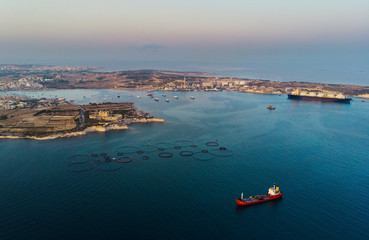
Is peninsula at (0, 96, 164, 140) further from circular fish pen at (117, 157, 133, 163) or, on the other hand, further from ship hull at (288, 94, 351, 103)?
ship hull at (288, 94, 351, 103)

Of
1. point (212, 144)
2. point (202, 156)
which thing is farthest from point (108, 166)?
point (212, 144)

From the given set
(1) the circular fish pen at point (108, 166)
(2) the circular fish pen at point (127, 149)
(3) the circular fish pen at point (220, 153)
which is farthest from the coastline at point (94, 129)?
(3) the circular fish pen at point (220, 153)

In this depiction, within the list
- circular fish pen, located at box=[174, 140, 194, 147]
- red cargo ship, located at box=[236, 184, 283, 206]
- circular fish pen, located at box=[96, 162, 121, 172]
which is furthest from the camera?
circular fish pen, located at box=[174, 140, 194, 147]

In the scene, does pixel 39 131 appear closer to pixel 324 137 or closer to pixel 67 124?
pixel 67 124

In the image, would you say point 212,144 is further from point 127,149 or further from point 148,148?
point 127,149

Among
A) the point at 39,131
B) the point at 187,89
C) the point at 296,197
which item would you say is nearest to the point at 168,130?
the point at 39,131

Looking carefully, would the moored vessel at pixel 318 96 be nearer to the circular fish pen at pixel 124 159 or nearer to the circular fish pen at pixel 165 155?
the circular fish pen at pixel 165 155

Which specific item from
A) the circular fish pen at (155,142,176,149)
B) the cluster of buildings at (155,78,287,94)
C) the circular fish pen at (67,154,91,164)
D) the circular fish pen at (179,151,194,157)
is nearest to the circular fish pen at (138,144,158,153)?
the circular fish pen at (155,142,176,149)
